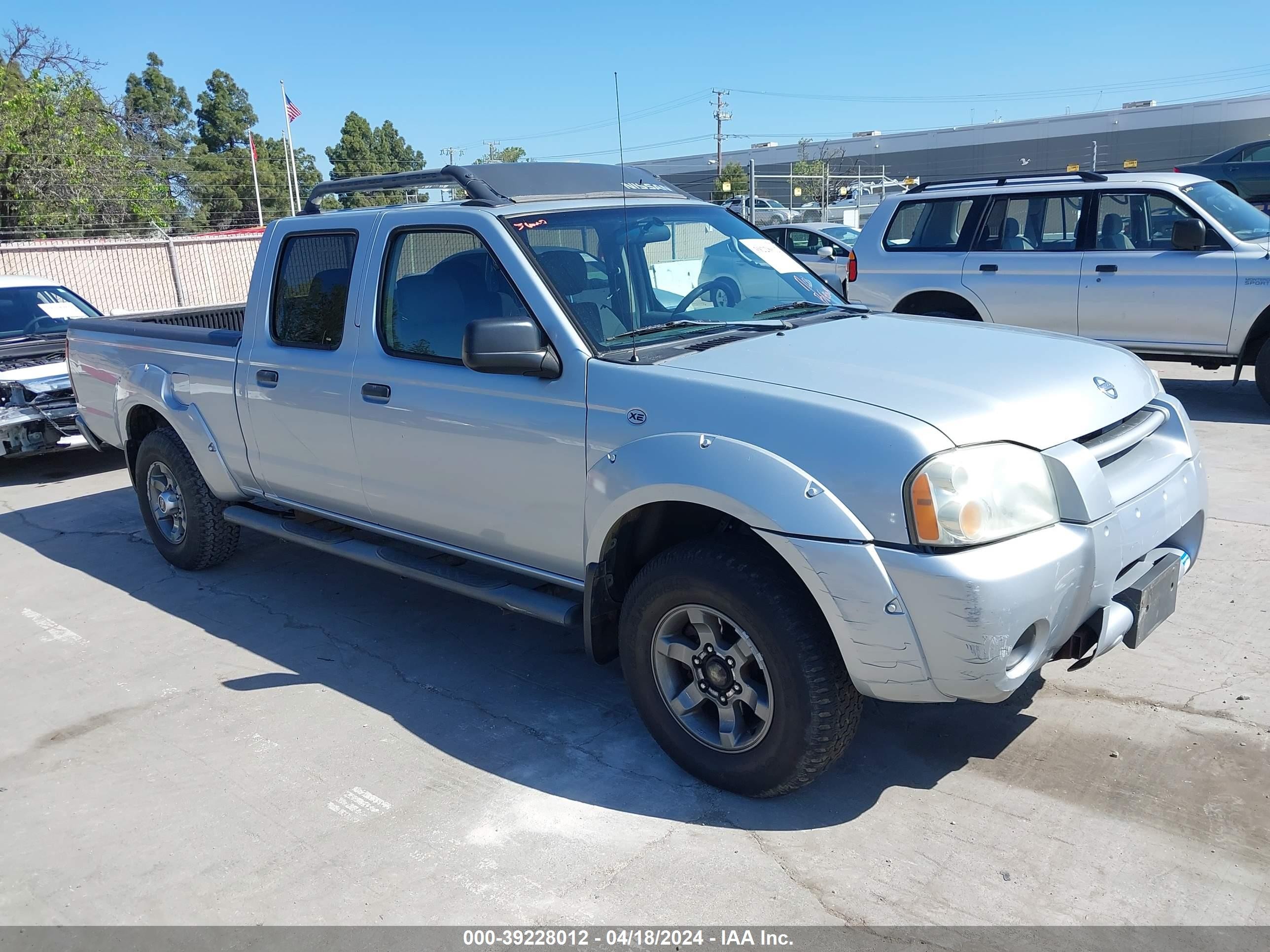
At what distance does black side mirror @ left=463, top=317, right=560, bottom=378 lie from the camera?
143 inches

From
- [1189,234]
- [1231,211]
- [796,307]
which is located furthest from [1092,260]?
[796,307]

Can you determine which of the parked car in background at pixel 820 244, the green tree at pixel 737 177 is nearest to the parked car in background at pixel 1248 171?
the parked car in background at pixel 820 244

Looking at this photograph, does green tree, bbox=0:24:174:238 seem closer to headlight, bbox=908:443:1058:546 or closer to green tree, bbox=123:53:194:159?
headlight, bbox=908:443:1058:546

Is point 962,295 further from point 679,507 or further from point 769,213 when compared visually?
point 769,213

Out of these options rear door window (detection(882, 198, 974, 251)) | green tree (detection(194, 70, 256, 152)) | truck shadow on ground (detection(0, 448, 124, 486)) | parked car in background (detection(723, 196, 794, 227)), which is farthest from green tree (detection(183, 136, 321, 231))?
rear door window (detection(882, 198, 974, 251))

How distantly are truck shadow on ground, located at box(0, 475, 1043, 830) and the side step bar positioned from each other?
417mm

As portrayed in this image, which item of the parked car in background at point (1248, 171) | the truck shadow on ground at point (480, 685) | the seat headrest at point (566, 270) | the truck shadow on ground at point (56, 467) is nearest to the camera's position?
the truck shadow on ground at point (480, 685)

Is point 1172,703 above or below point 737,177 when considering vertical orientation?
below

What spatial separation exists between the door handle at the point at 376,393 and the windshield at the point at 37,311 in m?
6.26

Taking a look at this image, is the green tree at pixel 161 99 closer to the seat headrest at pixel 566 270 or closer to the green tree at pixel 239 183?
the green tree at pixel 239 183

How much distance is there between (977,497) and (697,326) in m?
1.43

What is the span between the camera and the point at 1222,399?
30.3 feet

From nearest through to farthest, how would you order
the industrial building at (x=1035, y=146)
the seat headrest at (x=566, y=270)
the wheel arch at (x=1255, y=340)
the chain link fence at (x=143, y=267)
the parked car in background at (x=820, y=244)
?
the seat headrest at (x=566, y=270) < the wheel arch at (x=1255, y=340) < the parked car in background at (x=820, y=244) < the chain link fence at (x=143, y=267) < the industrial building at (x=1035, y=146)

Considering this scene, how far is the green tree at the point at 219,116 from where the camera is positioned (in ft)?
260
